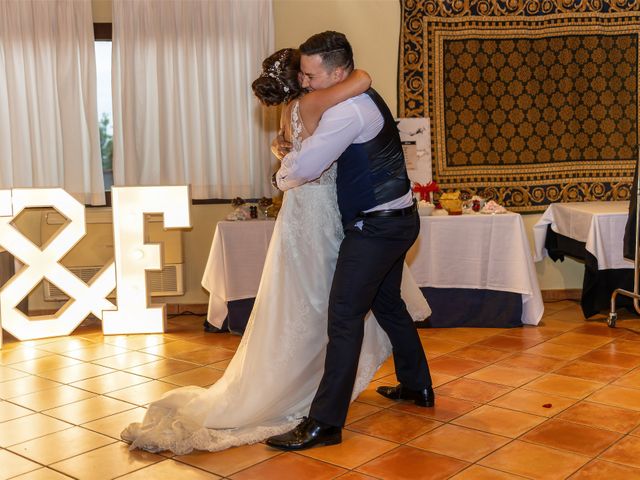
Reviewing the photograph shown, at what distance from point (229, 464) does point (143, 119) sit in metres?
3.61

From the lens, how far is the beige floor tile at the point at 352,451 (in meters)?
3.02

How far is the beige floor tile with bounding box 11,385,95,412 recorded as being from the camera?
386 centimetres

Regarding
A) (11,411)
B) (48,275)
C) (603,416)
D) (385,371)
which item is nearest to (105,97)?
(48,275)

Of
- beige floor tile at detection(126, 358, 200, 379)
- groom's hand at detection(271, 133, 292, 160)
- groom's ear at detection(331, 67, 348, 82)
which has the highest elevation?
groom's ear at detection(331, 67, 348, 82)

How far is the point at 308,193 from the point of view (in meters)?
3.35

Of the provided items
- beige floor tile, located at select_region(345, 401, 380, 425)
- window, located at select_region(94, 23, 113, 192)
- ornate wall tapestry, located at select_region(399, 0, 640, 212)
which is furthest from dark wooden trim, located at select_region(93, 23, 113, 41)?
beige floor tile, located at select_region(345, 401, 380, 425)

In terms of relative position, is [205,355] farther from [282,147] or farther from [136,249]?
[282,147]

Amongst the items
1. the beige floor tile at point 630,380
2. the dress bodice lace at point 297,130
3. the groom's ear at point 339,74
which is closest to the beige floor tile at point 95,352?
the dress bodice lace at point 297,130

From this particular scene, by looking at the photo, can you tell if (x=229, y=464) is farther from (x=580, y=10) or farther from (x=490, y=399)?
(x=580, y=10)

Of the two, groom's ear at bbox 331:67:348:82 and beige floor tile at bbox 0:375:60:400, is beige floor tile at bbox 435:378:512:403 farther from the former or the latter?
beige floor tile at bbox 0:375:60:400

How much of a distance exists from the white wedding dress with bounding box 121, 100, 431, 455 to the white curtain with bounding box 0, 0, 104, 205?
10.3 feet

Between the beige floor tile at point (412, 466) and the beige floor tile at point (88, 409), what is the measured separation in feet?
4.35

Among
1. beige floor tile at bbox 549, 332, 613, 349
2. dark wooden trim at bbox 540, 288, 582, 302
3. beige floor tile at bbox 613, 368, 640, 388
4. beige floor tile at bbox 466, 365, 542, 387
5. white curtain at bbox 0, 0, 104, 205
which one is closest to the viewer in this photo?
beige floor tile at bbox 613, 368, 640, 388

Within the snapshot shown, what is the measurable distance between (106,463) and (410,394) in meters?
1.37
